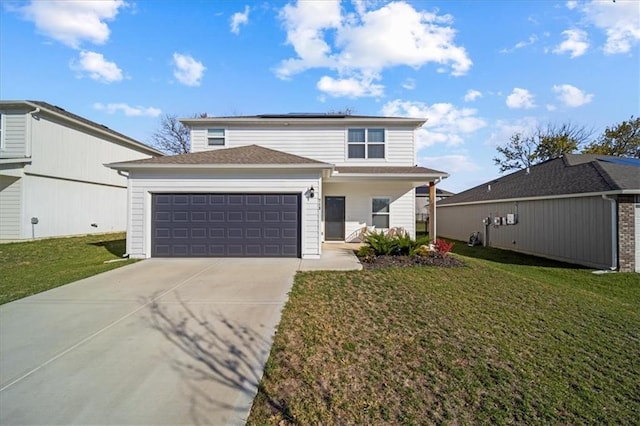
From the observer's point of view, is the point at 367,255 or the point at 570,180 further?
the point at 570,180

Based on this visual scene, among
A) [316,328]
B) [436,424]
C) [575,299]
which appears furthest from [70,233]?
[575,299]

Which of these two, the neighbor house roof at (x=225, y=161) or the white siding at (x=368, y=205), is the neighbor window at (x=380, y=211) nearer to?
the white siding at (x=368, y=205)

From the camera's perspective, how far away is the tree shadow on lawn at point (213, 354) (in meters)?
2.74

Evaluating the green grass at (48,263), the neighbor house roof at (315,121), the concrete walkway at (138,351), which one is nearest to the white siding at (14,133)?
the green grass at (48,263)

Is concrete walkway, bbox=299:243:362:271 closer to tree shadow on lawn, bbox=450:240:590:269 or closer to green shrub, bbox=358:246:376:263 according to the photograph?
green shrub, bbox=358:246:376:263

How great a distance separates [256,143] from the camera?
1380cm

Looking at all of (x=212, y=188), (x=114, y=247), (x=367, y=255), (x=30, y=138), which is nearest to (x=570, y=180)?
(x=367, y=255)

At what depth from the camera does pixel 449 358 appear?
3.53 metres

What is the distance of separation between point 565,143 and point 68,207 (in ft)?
120

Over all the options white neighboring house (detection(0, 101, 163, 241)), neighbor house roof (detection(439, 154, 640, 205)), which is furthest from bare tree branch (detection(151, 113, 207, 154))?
neighbor house roof (detection(439, 154, 640, 205))

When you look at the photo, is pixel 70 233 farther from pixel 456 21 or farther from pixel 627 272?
pixel 627 272

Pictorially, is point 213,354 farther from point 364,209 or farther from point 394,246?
point 364,209

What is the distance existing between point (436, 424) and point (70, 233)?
61.0 ft

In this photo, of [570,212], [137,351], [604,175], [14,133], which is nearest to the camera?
[137,351]
